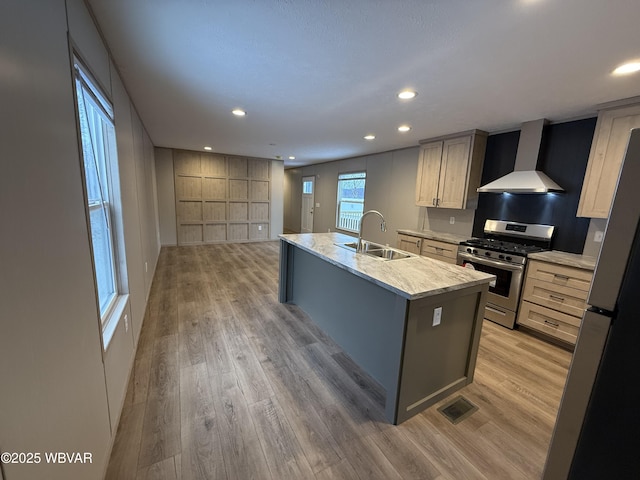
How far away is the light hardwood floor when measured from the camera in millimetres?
1434

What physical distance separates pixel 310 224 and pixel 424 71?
678 cm

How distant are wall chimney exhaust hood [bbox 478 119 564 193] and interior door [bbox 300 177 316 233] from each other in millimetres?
5679

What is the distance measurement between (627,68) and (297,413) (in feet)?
11.1

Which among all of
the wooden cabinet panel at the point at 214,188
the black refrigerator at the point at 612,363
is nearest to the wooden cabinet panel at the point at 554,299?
the black refrigerator at the point at 612,363

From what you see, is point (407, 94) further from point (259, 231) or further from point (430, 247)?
point (259, 231)

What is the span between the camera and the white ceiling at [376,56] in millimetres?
1413

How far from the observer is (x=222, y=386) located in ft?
6.48

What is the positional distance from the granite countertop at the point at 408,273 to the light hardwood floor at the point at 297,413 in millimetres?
921

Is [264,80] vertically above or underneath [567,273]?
above

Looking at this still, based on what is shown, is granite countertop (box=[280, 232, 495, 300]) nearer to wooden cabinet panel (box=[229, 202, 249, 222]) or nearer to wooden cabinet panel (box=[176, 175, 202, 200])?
wooden cabinet panel (box=[229, 202, 249, 222])

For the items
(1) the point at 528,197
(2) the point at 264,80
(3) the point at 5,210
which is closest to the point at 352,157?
(1) the point at 528,197

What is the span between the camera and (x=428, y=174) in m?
4.29

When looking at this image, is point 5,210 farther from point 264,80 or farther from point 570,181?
point 570,181

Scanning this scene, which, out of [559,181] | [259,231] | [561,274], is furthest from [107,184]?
[259,231]
